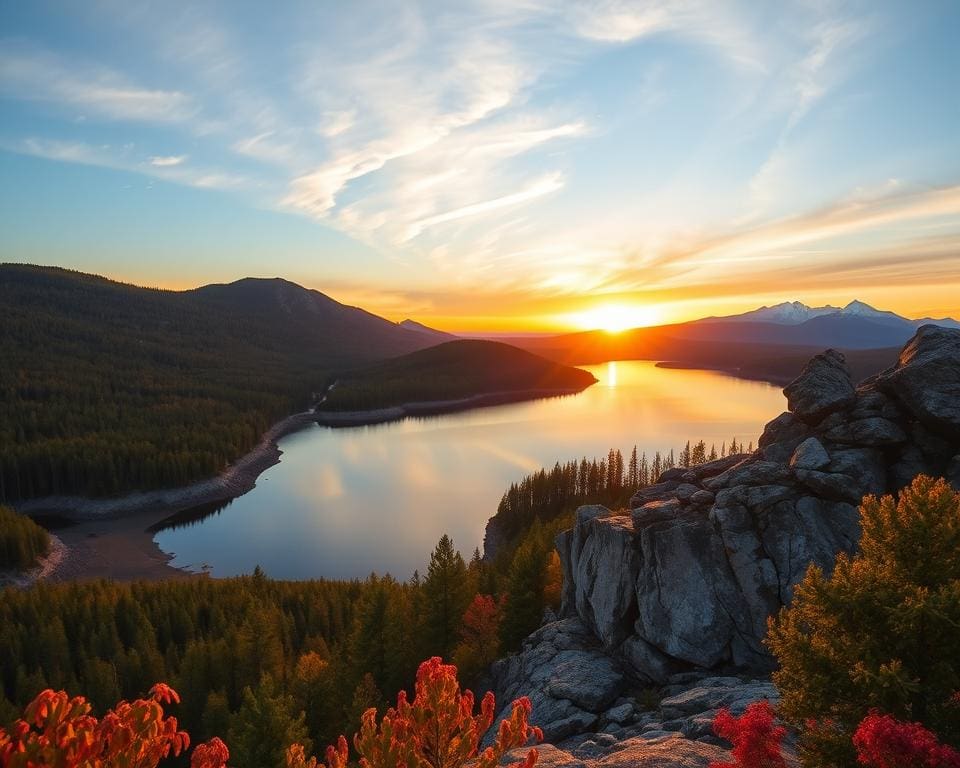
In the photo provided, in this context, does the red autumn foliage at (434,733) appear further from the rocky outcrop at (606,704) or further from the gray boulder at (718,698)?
the gray boulder at (718,698)

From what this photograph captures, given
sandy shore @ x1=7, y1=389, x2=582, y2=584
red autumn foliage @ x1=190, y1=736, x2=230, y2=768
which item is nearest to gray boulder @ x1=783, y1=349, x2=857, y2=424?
red autumn foliage @ x1=190, y1=736, x2=230, y2=768

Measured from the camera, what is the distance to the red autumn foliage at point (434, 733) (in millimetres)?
8375

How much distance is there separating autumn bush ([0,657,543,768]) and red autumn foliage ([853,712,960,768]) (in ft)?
19.5

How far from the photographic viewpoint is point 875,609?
12508 mm

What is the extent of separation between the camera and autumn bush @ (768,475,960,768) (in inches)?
453

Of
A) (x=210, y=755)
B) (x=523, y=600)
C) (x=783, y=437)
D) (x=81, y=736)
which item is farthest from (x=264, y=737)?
(x=783, y=437)

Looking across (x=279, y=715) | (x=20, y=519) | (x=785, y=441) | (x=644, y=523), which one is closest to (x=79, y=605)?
(x=20, y=519)

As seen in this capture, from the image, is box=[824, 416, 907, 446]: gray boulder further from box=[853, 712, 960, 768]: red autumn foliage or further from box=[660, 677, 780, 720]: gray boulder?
box=[853, 712, 960, 768]: red autumn foliage

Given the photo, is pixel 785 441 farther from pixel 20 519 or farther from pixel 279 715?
pixel 20 519

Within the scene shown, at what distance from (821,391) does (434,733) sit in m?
31.5

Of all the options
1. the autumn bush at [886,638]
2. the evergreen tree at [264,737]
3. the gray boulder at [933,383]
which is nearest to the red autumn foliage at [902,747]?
the autumn bush at [886,638]

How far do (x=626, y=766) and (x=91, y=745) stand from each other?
1569 cm

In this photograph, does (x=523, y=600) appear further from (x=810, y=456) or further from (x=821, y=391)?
(x=821, y=391)

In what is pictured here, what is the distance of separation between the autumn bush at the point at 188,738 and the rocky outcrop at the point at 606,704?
34.8ft
